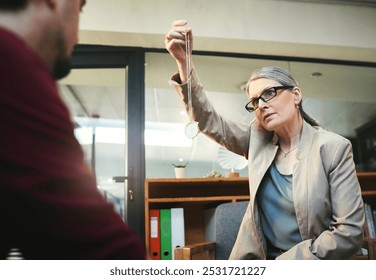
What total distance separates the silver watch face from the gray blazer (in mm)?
37

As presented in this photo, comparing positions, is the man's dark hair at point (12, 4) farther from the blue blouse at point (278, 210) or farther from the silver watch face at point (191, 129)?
the blue blouse at point (278, 210)

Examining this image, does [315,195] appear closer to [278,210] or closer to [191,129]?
[278,210]

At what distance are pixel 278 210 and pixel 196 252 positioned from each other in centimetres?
27

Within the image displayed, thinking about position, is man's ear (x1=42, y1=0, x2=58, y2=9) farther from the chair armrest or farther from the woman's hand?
the chair armrest

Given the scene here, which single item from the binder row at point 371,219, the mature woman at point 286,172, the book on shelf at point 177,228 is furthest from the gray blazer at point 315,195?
the binder row at point 371,219

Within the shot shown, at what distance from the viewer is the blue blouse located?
1.00 m

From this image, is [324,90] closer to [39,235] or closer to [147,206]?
[147,206]

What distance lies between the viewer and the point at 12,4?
64cm

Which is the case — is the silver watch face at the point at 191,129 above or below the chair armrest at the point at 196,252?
above

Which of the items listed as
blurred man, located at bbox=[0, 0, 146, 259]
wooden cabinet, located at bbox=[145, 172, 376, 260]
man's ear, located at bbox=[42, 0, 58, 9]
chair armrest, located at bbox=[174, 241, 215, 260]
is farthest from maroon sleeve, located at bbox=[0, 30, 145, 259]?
wooden cabinet, located at bbox=[145, 172, 376, 260]

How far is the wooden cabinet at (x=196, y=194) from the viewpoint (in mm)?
1400

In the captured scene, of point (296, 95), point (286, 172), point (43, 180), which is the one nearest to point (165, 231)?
point (286, 172)

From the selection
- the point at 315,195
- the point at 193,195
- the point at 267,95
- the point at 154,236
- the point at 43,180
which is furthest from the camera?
the point at 193,195

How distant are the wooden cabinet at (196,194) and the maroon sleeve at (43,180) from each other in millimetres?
789
